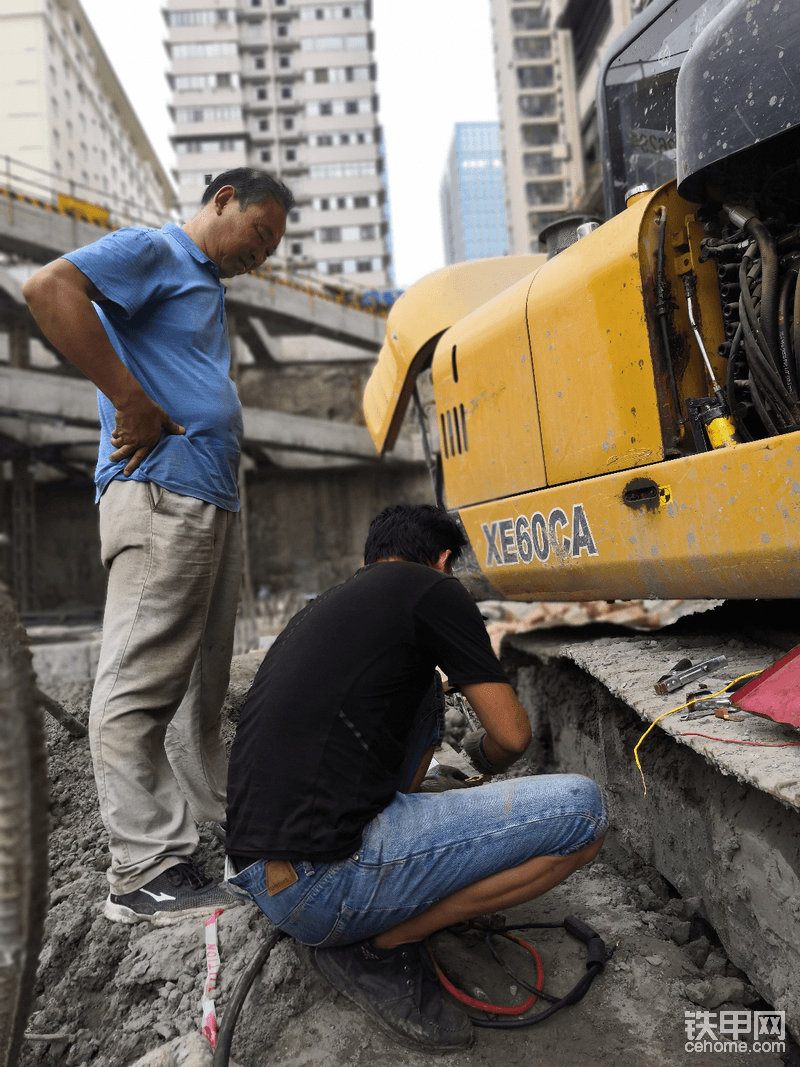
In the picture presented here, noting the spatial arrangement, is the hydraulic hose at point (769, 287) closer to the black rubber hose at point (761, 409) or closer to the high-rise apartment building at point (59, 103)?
the black rubber hose at point (761, 409)

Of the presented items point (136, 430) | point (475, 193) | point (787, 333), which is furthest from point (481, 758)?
point (475, 193)

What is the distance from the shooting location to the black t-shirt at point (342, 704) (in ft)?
5.75

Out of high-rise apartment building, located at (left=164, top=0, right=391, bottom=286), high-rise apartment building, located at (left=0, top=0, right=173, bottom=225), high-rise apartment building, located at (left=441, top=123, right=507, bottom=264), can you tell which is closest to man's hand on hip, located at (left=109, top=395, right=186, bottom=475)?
high-rise apartment building, located at (left=0, top=0, right=173, bottom=225)

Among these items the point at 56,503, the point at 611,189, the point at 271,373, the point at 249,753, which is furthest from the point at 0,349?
the point at 249,753

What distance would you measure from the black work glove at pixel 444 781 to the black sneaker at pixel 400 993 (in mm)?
715

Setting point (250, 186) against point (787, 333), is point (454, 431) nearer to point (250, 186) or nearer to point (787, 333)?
point (250, 186)

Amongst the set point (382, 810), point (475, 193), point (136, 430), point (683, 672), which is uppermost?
point (475, 193)

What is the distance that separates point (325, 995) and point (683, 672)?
1.40 metres

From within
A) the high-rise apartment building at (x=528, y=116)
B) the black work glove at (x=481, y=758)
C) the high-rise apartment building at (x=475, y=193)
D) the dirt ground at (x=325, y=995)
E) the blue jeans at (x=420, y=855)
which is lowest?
the dirt ground at (x=325, y=995)

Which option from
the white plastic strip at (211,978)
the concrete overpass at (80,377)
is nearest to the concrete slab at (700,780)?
the white plastic strip at (211,978)

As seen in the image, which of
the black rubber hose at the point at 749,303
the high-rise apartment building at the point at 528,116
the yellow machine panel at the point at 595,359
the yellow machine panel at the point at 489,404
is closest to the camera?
the black rubber hose at the point at 749,303

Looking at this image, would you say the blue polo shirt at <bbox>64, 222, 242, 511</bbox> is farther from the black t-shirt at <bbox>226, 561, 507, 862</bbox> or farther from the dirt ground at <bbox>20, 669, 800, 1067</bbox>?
the dirt ground at <bbox>20, 669, 800, 1067</bbox>

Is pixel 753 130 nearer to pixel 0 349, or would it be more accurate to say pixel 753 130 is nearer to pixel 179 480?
pixel 179 480

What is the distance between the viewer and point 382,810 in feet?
6.08
